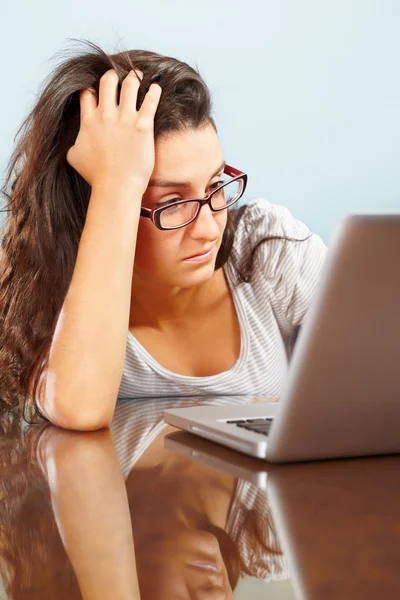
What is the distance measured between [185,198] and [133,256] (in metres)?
0.17

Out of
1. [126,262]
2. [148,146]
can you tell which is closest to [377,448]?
[126,262]

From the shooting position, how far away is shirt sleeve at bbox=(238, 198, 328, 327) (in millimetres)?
1760

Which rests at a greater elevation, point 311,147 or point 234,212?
point 234,212

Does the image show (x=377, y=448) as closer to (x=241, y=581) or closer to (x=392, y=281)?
(x=392, y=281)

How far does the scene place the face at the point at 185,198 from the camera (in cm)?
145

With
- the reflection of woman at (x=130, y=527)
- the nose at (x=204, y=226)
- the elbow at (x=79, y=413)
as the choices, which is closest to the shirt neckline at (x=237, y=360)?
the nose at (x=204, y=226)

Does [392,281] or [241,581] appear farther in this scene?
[392,281]

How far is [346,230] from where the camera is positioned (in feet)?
2.16

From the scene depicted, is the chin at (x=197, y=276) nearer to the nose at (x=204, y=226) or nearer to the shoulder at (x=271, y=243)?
the nose at (x=204, y=226)

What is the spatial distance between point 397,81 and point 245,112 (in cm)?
69

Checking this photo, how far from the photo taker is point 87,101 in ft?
4.89

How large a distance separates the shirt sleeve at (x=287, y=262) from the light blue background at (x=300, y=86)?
1.60 meters

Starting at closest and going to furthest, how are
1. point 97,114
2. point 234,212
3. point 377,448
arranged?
point 377,448 < point 97,114 < point 234,212

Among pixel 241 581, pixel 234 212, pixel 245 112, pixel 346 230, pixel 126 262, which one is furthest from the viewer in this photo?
pixel 245 112
